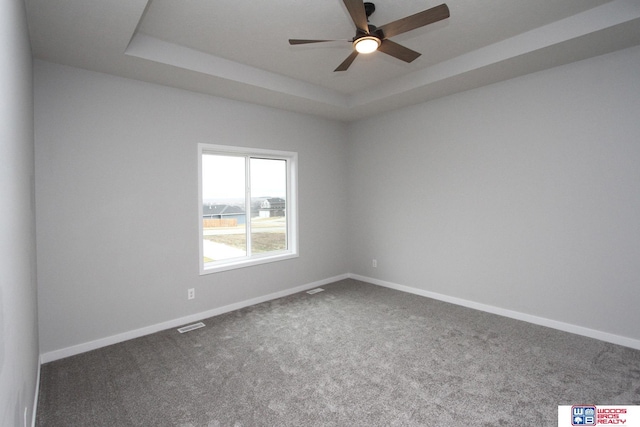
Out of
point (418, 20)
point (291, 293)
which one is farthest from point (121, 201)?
point (418, 20)

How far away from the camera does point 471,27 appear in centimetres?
271

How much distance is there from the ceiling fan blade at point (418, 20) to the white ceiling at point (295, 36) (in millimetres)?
379

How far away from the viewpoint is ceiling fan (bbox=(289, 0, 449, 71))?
1.91m

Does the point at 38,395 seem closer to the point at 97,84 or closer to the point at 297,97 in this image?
the point at 97,84

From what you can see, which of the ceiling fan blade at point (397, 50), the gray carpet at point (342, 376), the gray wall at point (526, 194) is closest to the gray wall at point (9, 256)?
the gray carpet at point (342, 376)

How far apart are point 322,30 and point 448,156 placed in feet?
7.25

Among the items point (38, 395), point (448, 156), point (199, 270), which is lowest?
point (38, 395)

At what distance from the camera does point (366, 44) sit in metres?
2.33

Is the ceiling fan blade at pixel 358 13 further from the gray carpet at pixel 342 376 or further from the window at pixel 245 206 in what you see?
the gray carpet at pixel 342 376

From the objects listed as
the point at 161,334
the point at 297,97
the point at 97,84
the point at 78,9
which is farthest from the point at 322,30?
the point at 161,334

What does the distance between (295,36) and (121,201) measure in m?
2.25

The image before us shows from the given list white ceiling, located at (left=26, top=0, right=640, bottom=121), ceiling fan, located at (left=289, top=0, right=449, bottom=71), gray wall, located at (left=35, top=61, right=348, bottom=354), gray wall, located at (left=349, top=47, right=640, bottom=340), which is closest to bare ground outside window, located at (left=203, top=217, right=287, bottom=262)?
gray wall, located at (left=35, top=61, right=348, bottom=354)

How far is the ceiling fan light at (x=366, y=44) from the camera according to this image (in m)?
2.26

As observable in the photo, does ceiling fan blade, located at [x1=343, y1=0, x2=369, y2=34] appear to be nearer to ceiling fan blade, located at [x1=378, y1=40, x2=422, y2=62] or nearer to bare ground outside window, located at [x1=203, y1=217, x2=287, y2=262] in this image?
ceiling fan blade, located at [x1=378, y1=40, x2=422, y2=62]
